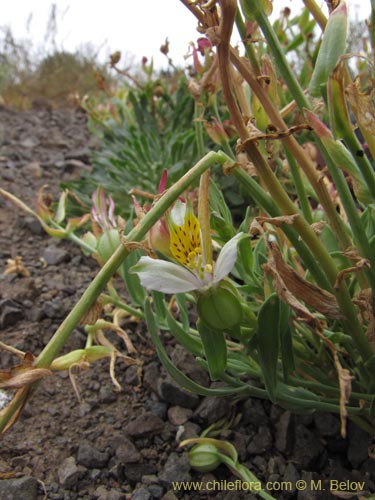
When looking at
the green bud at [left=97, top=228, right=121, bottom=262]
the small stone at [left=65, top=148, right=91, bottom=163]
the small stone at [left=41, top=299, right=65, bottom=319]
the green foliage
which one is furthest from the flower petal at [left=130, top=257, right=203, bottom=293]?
the small stone at [left=65, top=148, right=91, bottom=163]

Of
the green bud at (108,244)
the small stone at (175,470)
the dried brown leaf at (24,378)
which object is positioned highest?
the green bud at (108,244)

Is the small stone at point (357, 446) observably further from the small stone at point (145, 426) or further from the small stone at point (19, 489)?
the small stone at point (19, 489)

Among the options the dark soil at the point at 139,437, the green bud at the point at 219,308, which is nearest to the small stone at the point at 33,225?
the dark soil at the point at 139,437

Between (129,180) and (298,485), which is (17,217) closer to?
(129,180)

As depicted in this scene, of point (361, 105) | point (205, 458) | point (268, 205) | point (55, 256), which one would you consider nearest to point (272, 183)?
point (268, 205)

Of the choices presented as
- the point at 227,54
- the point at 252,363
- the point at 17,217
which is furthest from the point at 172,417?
the point at 17,217

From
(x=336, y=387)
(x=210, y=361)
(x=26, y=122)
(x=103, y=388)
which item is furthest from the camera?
(x=26, y=122)

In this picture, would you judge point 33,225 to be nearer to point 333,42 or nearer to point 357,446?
point 357,446
